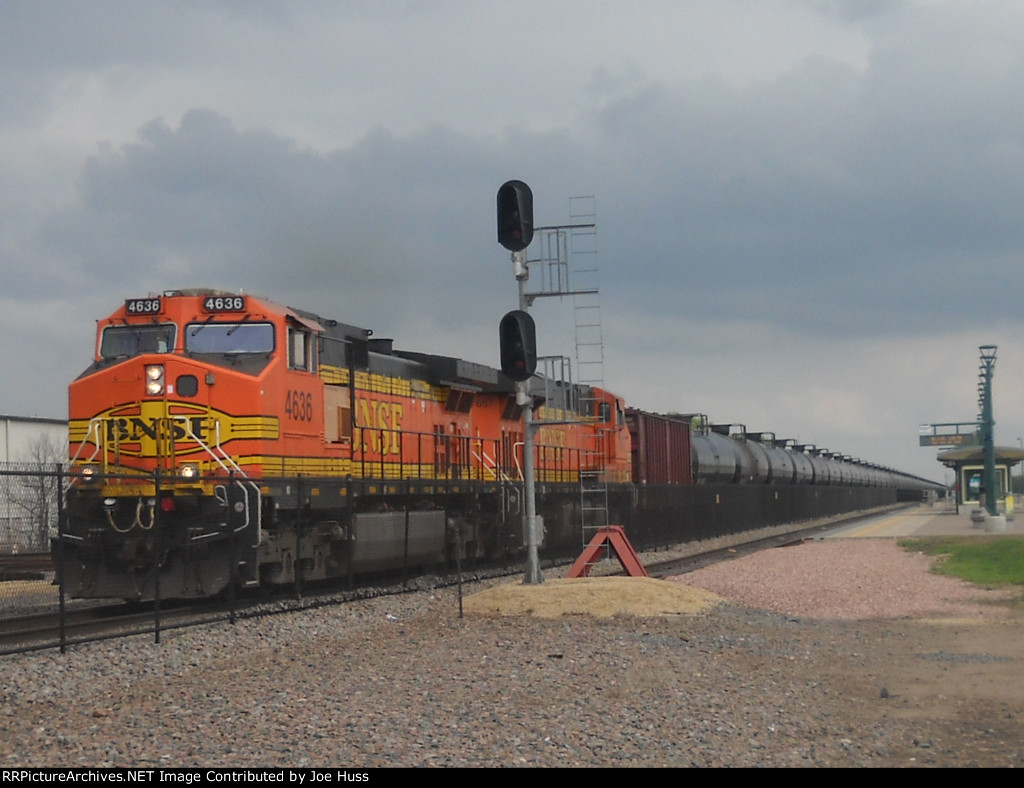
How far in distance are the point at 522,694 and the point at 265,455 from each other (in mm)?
8207

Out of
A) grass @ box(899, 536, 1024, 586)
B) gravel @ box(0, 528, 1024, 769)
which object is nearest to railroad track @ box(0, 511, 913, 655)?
gravel @ box(0, 528, 1024, 769)

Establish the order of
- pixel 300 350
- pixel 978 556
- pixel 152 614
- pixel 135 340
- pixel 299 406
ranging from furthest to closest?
pixel 978 556
pixel 300 350
pixel 299 406
pixel 135 340
pixel 152 614

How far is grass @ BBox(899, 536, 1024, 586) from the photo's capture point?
23031 millimetres

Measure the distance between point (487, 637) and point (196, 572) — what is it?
4528 millimetres

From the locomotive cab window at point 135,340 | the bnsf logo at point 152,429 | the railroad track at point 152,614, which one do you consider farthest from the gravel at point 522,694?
the locomotive cab window at point 135,340

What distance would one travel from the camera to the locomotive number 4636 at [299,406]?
709 inches

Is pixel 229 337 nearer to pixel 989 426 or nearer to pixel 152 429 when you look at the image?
pixel 152 429

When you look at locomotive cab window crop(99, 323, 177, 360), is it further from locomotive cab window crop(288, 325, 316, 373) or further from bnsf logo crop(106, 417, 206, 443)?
locomotive cab window crop(288, 325, 316, 373)

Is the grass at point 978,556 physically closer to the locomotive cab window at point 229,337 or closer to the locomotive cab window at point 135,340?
the locomotive cab window at point 229,337

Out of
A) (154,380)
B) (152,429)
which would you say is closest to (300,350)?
(154,380)

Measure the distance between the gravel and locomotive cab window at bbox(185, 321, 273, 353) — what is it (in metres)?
4.01

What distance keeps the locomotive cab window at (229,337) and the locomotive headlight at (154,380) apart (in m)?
0.72

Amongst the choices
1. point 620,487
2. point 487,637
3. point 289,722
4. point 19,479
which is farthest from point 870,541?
point 289,722

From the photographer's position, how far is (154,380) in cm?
1720
